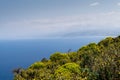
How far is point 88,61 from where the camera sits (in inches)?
1233

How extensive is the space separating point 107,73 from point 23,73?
33.4ft

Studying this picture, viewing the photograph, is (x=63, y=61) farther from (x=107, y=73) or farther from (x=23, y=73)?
(x=107, y=73)

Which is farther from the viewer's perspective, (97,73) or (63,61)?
(63,61)

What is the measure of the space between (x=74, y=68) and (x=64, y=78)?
759cm

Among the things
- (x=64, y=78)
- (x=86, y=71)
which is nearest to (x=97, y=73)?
(x=86, y=71)

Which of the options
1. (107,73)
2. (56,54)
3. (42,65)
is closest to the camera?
(107,73)

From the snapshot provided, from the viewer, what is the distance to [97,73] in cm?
2378

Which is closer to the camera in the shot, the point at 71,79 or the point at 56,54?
the point at 71,79

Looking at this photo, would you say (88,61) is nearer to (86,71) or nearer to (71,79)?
(86,71)

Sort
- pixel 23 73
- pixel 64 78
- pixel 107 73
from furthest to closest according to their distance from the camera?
1. pixel 23 73
2. pixel 107 73
3. pixel 64 78

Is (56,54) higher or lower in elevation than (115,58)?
higher

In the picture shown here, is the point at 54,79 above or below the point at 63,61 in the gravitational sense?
below

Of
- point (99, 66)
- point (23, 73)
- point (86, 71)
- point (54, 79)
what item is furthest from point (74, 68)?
point (54, 79)

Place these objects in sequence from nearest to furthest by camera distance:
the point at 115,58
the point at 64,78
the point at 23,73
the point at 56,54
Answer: the point at 64,78 < the point at 115,58 < the point at 23,73 < the point at 56,54
